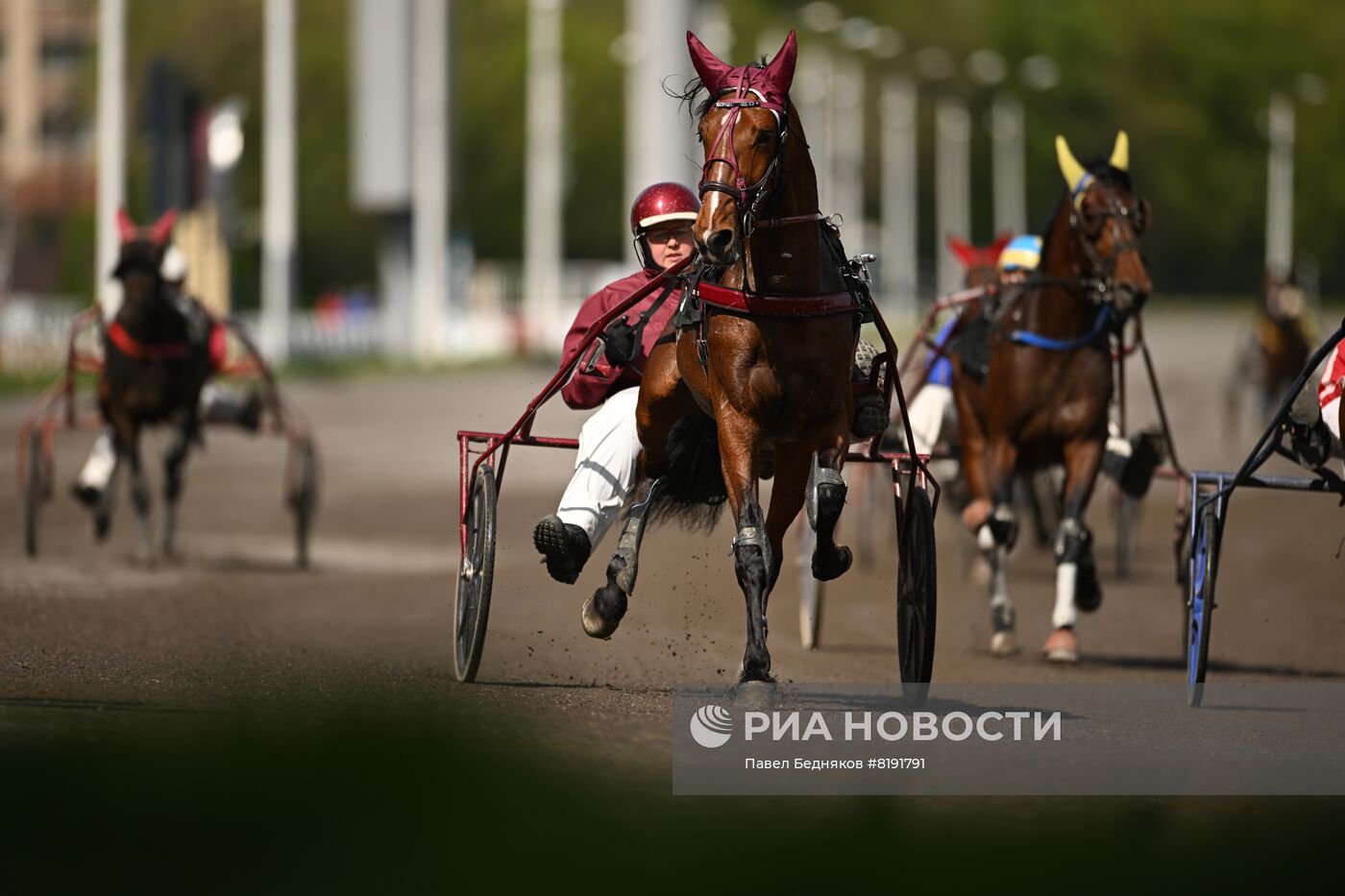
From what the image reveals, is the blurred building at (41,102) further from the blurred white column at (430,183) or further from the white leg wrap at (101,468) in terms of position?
the white leg wrap at (101,468)

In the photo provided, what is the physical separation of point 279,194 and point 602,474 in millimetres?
34499

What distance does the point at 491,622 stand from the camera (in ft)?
39.7

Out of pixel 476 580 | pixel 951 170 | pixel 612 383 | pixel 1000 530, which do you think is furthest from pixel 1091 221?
pixel 951 170

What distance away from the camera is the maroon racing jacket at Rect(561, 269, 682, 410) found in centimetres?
878

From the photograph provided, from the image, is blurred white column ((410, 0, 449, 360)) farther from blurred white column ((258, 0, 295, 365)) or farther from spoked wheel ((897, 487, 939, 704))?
spoked wheel ((897, 487, 939, 704))

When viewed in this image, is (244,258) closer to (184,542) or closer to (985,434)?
(184,542)

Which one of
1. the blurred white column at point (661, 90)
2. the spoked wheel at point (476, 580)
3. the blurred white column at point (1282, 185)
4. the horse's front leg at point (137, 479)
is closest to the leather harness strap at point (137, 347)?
the horse's front leg at point (137, 479)

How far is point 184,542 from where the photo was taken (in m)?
16.8

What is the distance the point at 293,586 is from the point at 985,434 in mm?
4067

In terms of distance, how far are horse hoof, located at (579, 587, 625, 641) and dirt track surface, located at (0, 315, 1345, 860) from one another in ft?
0.79

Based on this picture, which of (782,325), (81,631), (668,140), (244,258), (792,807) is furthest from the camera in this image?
(244,258)

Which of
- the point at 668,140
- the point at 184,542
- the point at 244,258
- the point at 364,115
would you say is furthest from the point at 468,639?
the point at 364,115

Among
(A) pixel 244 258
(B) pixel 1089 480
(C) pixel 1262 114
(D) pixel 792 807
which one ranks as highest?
(C) pixel 1262 114

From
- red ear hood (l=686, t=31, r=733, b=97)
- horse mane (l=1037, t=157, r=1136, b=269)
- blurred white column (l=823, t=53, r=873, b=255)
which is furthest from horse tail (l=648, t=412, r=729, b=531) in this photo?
blurred white column (l=823, t=53, r=873, b=255)
